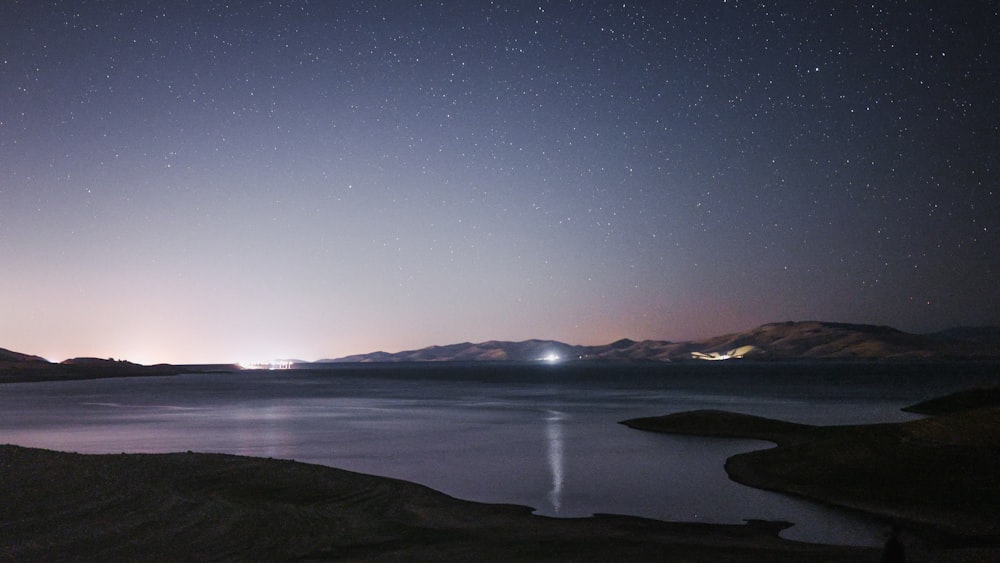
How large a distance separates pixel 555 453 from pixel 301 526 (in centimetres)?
2327

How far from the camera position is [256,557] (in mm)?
16781

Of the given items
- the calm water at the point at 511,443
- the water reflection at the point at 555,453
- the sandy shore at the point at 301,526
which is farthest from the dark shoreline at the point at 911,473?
the water reflection at the point at 555,453

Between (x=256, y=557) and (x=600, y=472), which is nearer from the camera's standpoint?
(x=256, y=557)

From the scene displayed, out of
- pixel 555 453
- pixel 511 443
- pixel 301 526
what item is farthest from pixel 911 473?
pixel 511 443

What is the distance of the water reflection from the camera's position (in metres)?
27.5

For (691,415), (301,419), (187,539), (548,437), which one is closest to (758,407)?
(691,415)

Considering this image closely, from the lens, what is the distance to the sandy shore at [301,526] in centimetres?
1717

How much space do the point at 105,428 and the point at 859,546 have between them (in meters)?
58.5

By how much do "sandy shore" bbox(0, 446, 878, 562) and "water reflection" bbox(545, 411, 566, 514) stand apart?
3.18 meters

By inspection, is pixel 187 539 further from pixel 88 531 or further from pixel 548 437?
pixel 548 437

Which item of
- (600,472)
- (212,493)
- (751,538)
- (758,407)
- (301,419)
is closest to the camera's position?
(751,538)

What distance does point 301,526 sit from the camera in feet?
65.9

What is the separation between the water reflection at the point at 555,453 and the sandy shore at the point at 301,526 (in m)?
3.18

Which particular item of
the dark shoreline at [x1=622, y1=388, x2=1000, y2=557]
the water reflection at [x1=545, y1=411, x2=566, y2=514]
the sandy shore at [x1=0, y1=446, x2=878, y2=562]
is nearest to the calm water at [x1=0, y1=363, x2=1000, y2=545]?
the water reflection at [x1=545, y1=411, x2=566, y2=514]
